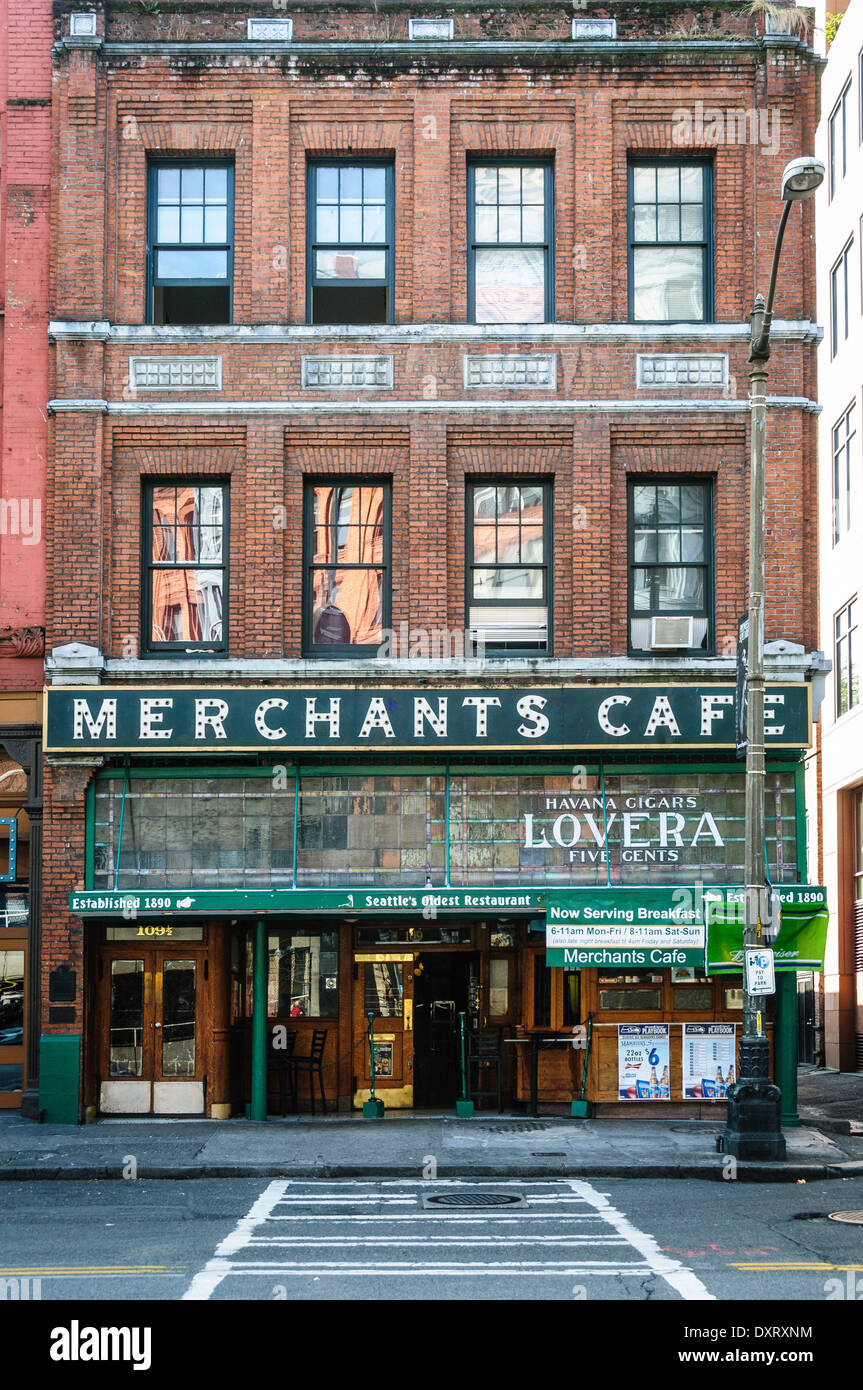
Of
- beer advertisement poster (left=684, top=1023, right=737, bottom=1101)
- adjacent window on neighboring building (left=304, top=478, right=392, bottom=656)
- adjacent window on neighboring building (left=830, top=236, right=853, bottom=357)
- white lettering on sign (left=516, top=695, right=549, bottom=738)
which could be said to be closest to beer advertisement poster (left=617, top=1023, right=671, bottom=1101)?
beer advertisement poster (left=684, top=1023, right=737, bottom=1101)

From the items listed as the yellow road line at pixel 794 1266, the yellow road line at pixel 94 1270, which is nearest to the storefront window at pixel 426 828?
the yellow road line at pixel 94 1270

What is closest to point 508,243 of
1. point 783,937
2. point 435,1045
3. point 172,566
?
point 172,566

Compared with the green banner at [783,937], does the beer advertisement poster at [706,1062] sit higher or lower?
lower

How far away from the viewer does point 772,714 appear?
19719mm

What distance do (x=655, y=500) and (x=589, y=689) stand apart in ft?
9.56

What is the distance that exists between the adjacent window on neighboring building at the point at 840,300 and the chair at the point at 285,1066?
19054 millimetres

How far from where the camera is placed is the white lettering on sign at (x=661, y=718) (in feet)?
64.3

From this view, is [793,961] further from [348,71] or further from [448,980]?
[348,71]

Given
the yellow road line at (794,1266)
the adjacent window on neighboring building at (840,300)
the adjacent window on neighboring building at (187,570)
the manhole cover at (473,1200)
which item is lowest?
the manhole cover at (473,1200)

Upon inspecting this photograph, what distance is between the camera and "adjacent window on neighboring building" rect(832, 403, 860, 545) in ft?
100

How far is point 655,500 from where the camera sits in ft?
68.1

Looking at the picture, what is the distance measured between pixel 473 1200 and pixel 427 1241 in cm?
246

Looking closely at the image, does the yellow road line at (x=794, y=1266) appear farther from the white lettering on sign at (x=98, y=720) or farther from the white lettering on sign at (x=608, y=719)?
the white lettering on sign at (x=98, y=720)

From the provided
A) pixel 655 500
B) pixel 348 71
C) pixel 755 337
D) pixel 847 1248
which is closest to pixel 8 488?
pixel 348 71
